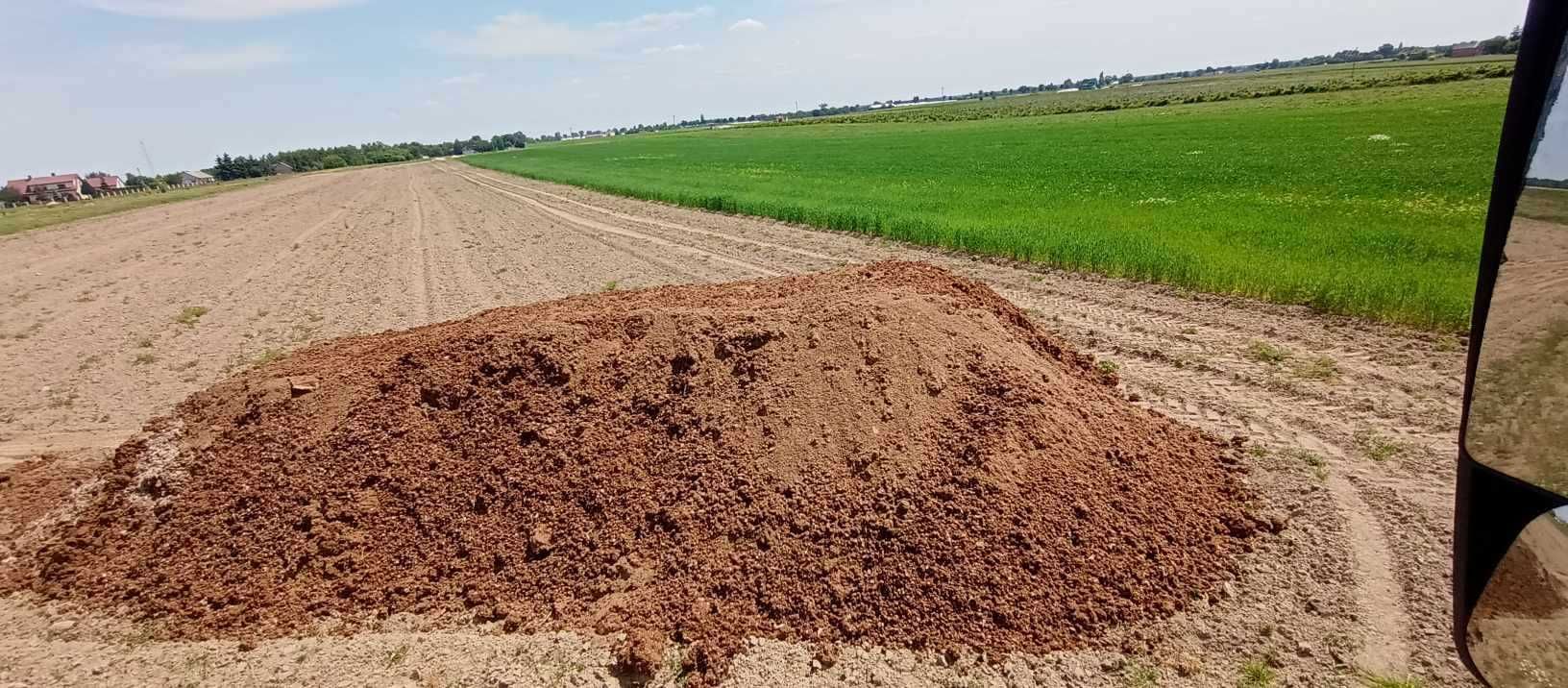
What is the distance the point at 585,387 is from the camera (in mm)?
5484

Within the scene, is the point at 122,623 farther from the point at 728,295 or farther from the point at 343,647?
the point at 728,295

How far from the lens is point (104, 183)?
8475 centimetres

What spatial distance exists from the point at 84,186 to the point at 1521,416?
4684 inches

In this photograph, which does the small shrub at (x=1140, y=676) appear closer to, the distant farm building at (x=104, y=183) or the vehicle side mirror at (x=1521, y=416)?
the vehicle side mirror at (x=1521, y=416)

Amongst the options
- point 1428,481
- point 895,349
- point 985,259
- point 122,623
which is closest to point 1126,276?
point 985,259

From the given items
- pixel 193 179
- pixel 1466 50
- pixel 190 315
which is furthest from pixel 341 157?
pixel 1466 50

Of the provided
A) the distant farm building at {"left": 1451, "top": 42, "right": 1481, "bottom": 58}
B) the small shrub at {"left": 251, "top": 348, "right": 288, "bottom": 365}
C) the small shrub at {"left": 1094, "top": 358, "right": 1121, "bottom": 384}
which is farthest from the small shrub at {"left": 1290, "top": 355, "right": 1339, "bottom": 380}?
the distant farm building at {"left": 1451, "top": 42, "right": 1481, "bottom": 58}

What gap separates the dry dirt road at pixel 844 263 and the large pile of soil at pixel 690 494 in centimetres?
23

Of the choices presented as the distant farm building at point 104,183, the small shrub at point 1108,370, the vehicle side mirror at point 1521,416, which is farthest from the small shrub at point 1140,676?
the distant farm building at point 104,183

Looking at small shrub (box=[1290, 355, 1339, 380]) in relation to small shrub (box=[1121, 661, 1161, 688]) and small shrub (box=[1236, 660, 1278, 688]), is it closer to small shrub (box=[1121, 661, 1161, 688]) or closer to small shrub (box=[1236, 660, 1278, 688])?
small shrub (box=[1236, 660, 1278, 688])

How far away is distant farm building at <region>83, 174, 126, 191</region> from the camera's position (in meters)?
80.9

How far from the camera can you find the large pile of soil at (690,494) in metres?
4.03

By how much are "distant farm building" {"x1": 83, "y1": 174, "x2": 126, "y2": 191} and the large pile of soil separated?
105 m

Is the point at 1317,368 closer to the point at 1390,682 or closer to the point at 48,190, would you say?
the point at 1390,682
